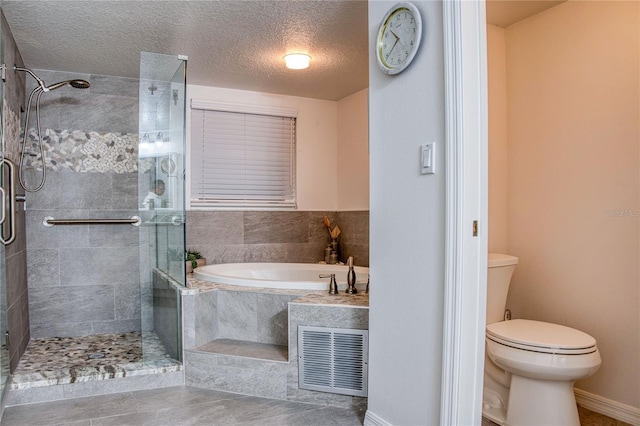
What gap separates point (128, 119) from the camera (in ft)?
12.0

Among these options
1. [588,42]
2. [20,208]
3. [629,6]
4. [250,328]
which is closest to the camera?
[629,6]

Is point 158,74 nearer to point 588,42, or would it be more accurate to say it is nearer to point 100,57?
point 100,57

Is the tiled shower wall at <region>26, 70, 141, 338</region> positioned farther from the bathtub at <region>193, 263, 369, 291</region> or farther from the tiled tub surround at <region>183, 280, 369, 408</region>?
the tiled tub surround at <region>183, 280, 369, 408</region>

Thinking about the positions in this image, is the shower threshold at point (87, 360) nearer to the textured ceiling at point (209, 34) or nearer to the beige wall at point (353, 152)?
the textured ceiling at point (209, 34)

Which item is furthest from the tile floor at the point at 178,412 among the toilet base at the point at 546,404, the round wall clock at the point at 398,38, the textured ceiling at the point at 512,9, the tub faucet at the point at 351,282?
the textured ceiling at the point at 512,9

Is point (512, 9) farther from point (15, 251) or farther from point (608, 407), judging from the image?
point (15, 251)

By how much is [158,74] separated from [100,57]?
2.35ft

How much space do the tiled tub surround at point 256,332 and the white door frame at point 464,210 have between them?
2.35 feet

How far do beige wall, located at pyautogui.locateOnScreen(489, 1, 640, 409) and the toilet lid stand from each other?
344 mm

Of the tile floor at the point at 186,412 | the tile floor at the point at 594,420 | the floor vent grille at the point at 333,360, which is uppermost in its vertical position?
the floor vent grille at the point at 333,360

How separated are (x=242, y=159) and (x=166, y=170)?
1253mm

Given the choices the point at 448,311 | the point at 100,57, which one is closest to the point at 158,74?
the point at 100,57

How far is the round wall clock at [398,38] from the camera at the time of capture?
1.74 metres

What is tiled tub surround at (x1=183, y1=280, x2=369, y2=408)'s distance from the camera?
2.33 metres
